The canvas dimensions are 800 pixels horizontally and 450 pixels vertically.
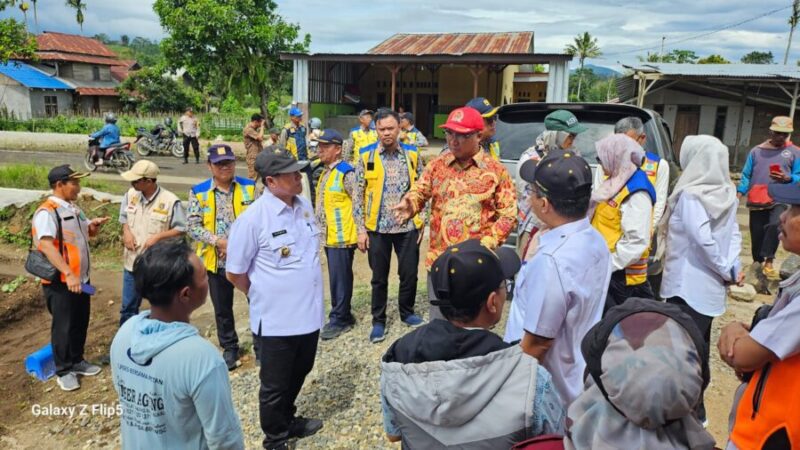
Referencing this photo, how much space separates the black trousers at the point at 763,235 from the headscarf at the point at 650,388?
6307 millimetres

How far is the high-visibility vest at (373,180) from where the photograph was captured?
4547 mm

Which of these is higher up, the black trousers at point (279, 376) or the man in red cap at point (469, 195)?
the man in red cap at point (469, 195)

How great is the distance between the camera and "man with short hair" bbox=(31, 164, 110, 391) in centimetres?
409

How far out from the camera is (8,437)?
151 inches

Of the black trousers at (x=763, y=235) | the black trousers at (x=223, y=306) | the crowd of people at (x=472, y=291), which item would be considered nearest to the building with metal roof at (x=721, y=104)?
the black trousers at (x=763, y=235)

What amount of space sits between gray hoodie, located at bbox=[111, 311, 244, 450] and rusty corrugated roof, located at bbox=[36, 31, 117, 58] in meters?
42.5

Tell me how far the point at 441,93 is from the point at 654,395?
971 inches

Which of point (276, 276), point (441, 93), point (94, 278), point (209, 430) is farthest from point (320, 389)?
point (441, 93)

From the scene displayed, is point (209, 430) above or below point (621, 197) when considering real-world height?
below

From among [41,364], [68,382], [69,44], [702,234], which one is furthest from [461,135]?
[69,44]

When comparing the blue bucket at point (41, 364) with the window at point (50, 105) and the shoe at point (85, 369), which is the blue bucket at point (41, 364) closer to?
the shoe at point (85, 369)

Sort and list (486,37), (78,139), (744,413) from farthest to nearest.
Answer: (486,37)
(78,139)
(744,413)

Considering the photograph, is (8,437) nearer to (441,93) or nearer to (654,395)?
(654,395)

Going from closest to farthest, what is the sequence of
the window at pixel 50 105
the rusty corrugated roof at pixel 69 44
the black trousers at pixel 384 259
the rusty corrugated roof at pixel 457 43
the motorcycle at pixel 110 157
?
the black trousers at pixel 384 259
the motorcycle at pixel 110 157
the rusty corrugated roof at pixel 457 43
the window at pixel 50 105
the rusty corrugated roof at pixel 69 44
